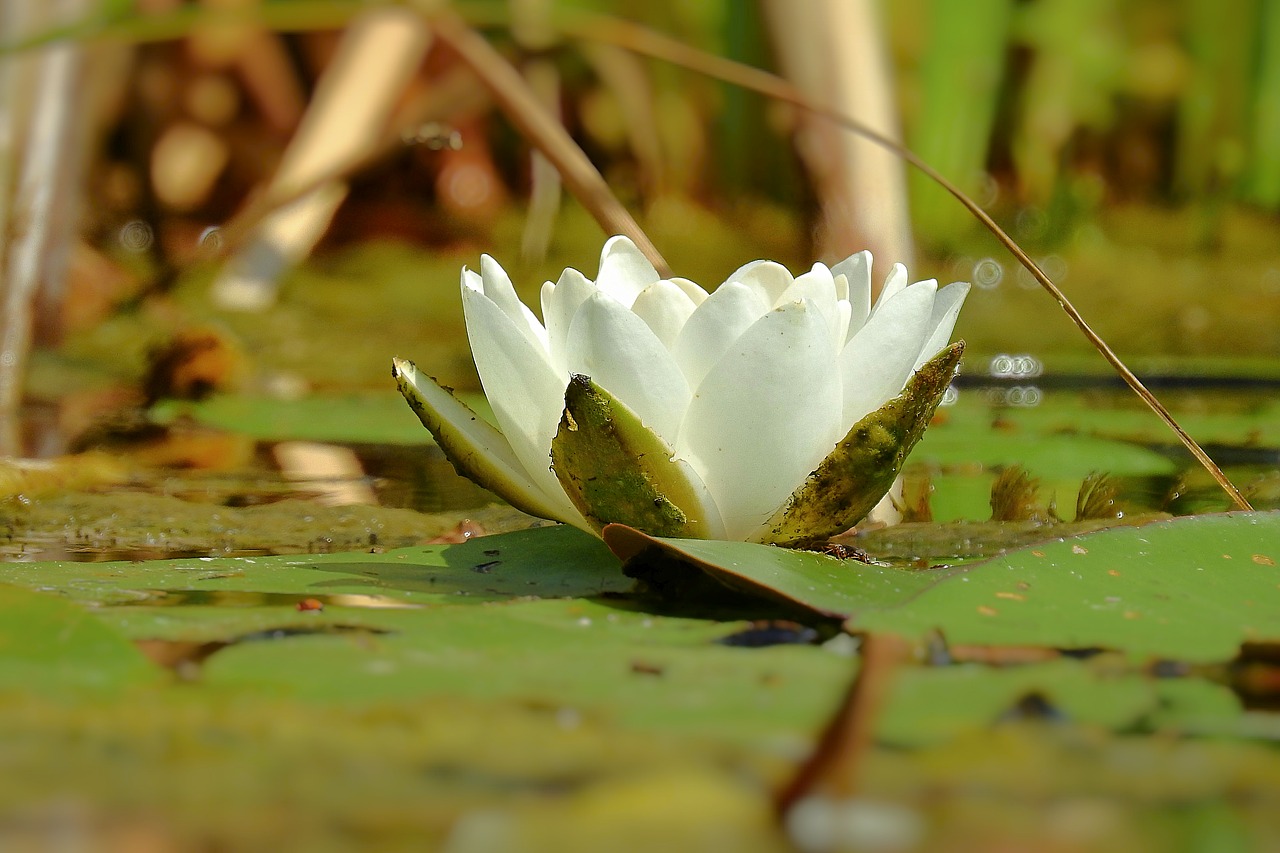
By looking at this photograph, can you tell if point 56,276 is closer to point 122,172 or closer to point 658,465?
point 658,465

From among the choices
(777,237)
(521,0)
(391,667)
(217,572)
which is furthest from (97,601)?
(777,237)

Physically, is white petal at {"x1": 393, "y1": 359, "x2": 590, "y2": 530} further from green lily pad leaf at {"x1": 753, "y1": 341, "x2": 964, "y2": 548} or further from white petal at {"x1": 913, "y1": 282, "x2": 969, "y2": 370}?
white petal at {"x1": 913, "y1": 282, "x2": 969, "y2": 370}

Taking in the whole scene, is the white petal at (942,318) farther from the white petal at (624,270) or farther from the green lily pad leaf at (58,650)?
the green lily pad leaf at (58,650)

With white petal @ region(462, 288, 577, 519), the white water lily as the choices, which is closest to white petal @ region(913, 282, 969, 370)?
the white water lily

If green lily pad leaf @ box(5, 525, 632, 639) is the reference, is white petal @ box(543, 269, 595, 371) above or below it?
above

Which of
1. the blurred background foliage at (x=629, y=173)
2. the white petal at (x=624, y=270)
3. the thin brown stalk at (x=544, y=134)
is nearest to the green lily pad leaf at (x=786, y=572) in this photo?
the white petal at (x=624, y=270)

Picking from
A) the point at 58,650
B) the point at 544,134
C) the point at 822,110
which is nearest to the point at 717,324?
the point at 58,650

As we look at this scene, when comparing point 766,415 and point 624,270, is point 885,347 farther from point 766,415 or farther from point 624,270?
point 624,270
